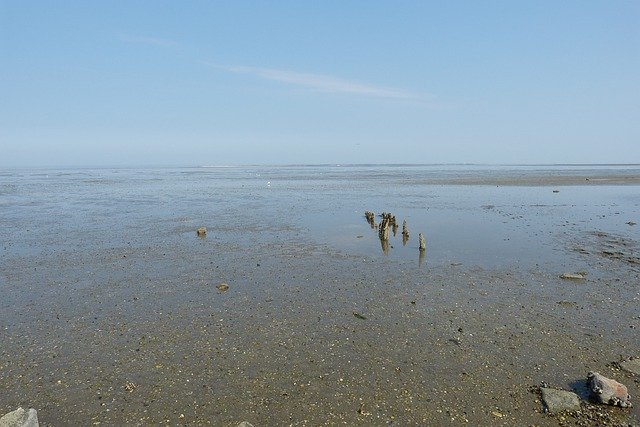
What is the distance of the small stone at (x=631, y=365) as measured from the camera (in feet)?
30.3

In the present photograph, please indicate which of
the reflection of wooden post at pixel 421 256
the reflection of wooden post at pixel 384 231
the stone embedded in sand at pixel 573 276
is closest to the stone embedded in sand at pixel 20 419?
the reflection of wooden post at pixel 421 256

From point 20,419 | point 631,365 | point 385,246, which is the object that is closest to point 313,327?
point 20,419

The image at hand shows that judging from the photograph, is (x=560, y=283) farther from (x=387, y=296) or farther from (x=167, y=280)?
(x=167, y=280)

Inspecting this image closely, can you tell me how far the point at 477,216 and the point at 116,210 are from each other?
31037 mm

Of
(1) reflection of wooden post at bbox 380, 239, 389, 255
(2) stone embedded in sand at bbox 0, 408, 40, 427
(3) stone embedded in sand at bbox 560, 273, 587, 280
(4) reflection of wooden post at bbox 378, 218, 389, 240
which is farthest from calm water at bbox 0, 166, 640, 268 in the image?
(2) stone embedded in sand at bbox 0, 408, 40, 427

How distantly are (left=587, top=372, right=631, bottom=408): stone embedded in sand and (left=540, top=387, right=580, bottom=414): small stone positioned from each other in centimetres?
37

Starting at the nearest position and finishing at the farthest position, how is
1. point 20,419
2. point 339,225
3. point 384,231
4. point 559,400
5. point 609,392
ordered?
point 20,419 → point 609,392 → point 559,400 → point 384,231 → point 339,225

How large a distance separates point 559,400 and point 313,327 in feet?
19.7

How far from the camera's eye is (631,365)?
9.45 meters

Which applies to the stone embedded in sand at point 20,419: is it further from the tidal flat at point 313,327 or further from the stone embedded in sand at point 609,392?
the stone embedded in sand at point 609,392

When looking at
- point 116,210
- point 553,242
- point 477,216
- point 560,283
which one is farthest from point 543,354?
point 116,210

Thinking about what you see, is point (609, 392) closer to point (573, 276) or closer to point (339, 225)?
point (573, 276)

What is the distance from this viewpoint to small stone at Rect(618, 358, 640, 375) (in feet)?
30.3

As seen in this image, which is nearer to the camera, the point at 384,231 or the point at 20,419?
the point at 20,419
